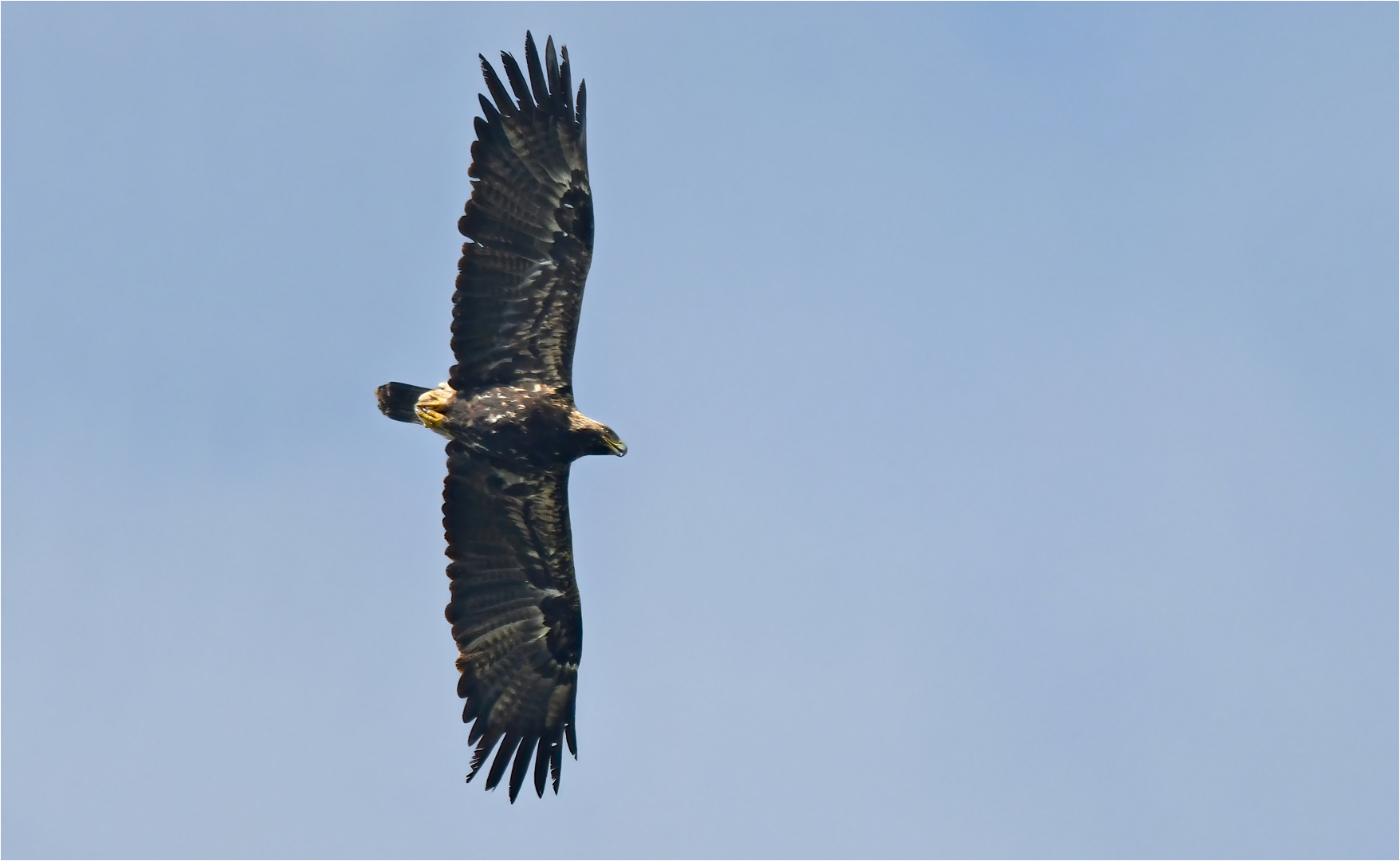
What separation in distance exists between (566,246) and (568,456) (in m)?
2.42

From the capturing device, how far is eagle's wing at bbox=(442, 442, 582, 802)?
22.4 m

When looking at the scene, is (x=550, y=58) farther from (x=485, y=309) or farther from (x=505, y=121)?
(x=485, y=309)

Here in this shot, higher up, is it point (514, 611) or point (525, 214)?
point (525, 214)

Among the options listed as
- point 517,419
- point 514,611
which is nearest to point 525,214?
point 517,419

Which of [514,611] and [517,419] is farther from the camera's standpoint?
[514,611]

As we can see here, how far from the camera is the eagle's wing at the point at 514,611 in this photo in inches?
883

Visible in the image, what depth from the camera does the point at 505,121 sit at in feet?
70.6

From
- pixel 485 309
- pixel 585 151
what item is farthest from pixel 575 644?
pixel 585 151

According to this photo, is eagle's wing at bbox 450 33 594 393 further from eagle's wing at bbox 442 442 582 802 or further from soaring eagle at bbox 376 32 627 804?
eagle's wing at bbox 442 442 582 802

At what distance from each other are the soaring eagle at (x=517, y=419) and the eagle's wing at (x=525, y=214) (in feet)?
0.06

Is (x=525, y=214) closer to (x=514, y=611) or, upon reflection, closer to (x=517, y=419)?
(x=517, y=419)

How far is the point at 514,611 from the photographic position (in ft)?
75.1

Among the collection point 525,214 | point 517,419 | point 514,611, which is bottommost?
point 514,611

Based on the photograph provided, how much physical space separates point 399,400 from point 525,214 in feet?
8.23
